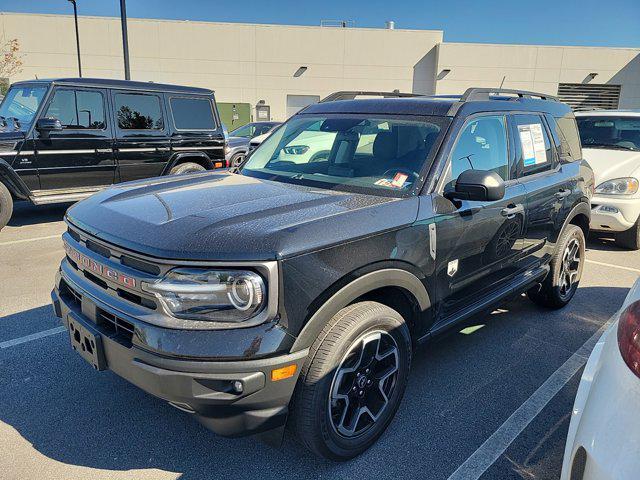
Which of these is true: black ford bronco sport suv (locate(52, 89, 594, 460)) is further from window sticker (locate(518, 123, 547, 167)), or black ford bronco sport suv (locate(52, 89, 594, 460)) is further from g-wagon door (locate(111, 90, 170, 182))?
g-wagon door (locate(111, 90, 170, 182))

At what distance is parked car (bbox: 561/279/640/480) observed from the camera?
1374 millimetres

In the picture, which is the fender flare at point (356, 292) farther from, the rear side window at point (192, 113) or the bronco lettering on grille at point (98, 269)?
the rear side window at point (192, 113)

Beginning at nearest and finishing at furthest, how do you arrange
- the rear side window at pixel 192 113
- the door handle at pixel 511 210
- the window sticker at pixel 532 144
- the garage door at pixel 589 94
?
the door handle at pixel 511 210 → the window sticker at pixel 532 144 → the rear side window at pixel 192 113 → the garage door at pixel 589 94

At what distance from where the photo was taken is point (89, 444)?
2611mm

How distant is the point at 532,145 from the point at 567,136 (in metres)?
0.97

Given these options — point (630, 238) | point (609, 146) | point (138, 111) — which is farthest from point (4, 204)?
point (609, 146)

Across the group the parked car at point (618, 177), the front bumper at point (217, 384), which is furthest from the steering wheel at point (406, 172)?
the parked car at point (618, 177)

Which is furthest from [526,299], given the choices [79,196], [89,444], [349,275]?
[79,196]

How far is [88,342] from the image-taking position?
7.74 feet

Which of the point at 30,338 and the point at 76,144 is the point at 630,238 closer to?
the point at 30,338

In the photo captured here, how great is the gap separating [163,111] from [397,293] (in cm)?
691

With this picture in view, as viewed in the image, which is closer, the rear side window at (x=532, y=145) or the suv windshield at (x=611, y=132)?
the rear side window at (x=532, y=145)

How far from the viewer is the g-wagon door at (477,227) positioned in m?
2.91

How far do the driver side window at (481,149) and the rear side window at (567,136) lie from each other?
43.1 inches
